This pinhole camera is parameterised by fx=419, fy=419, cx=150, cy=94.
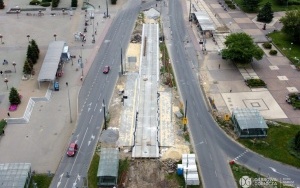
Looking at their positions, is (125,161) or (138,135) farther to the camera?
(138,135)

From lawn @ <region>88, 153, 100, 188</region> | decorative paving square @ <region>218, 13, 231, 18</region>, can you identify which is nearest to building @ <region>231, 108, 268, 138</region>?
lawn @ <region>88, 153, 100, 188</region>

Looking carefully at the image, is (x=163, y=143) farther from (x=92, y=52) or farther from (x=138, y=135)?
(x=92, y=52)

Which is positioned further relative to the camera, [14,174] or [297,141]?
[297,141]

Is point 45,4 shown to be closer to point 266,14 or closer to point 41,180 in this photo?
point 266,14

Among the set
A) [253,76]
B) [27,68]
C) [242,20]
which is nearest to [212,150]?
[253,76]

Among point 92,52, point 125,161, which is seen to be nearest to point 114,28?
point 92,52

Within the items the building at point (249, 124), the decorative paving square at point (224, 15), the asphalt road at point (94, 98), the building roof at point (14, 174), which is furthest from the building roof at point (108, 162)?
the decorative paving square at point (224, 15)
